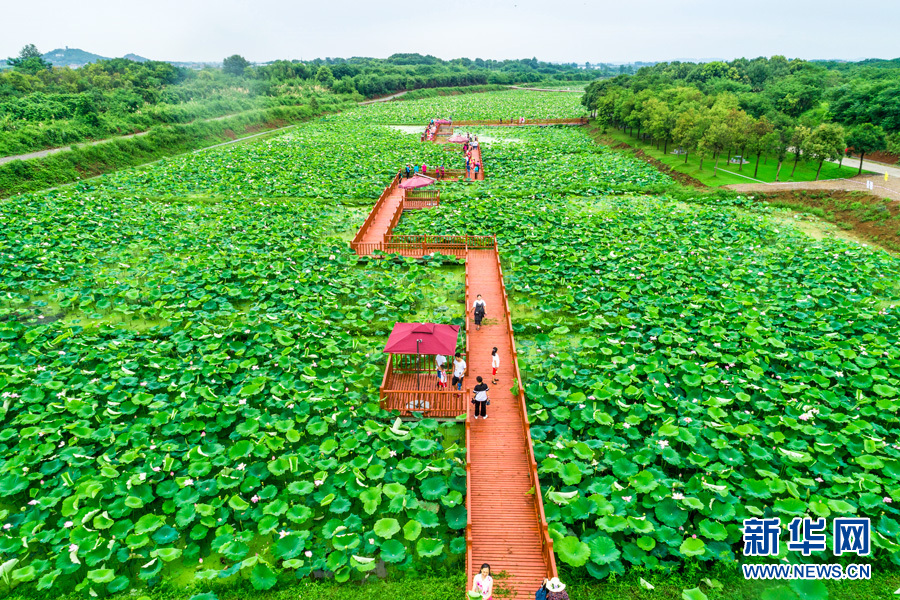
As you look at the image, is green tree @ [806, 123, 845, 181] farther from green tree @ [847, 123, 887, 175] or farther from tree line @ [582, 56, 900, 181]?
green tree @ [847, 123, 887, 175]

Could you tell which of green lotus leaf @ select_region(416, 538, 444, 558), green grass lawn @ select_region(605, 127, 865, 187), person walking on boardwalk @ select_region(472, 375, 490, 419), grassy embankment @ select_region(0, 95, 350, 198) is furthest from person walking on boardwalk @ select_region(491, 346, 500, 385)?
grassy embankment @ select_region(0, 95, 350, 198)

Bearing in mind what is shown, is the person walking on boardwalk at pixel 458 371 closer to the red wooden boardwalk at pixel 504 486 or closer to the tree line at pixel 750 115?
the red wooden boardwalk at pixel 504 486

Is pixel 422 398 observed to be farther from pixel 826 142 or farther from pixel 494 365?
pixel 826 142

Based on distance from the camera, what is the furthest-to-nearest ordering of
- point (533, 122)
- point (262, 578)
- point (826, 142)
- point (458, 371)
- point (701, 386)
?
point (533, 122), point (826, 142), point (701, 386), point (458, 371), point (262, 578)

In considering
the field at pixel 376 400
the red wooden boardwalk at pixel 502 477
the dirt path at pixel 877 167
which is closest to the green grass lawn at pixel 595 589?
the field at pixel 376 400

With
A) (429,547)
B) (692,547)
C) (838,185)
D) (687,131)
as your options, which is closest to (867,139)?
(838,185)

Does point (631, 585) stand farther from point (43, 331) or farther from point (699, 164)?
point (699, 164)

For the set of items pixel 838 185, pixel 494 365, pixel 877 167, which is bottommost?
pixel 494 365
